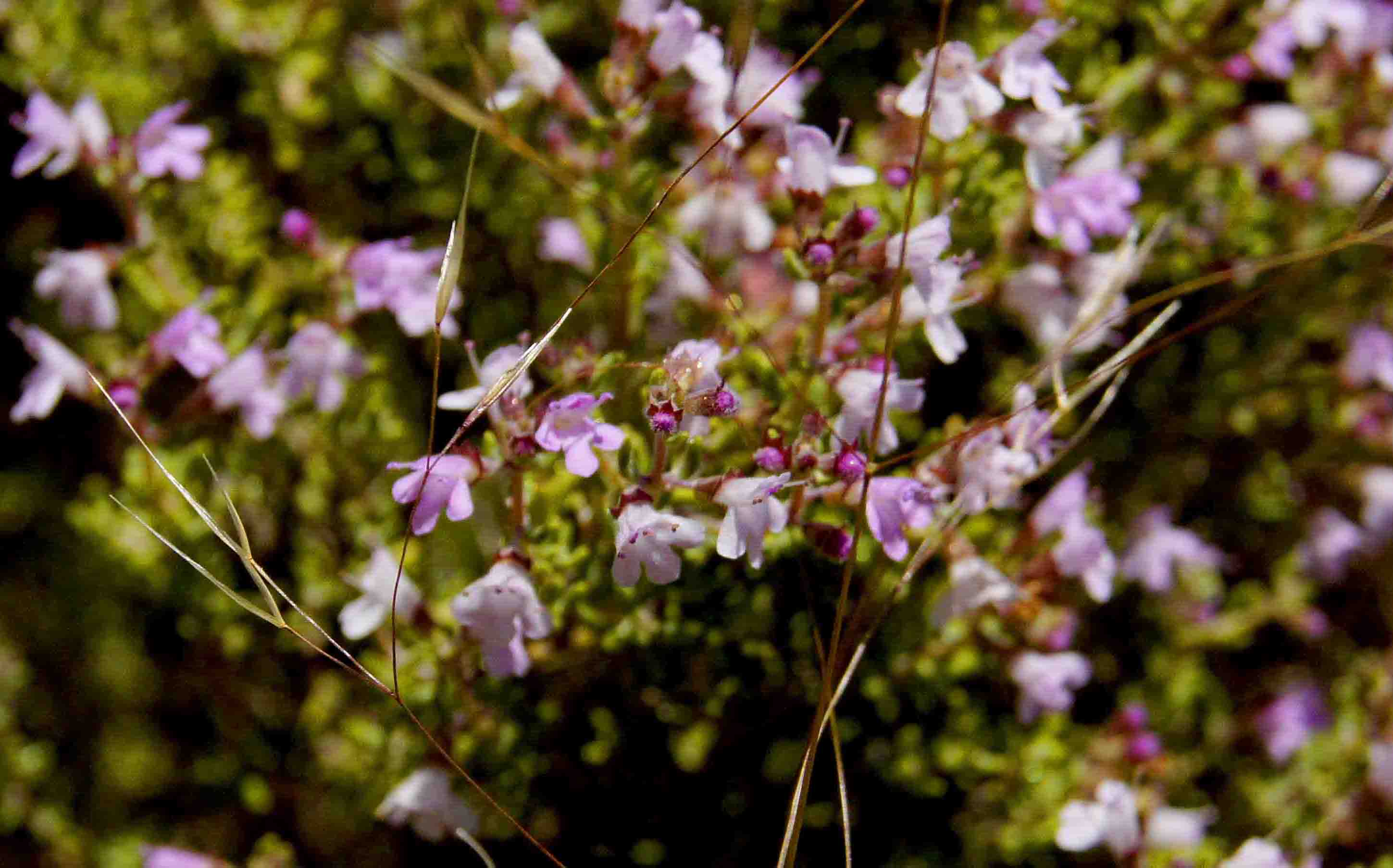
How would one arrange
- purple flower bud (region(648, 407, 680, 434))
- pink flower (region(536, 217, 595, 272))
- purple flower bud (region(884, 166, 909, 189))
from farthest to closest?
1. pink flower (region(536, 217, 595, 272))
2. purple flower bud (region(884, 166, 909, 189))
3. purple flower bud (region(648, 407, 680, 434))

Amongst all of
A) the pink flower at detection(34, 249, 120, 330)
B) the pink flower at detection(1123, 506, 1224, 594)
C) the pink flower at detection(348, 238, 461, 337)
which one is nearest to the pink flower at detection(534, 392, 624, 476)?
the pink flower at detection(348, 238, 461, 337)

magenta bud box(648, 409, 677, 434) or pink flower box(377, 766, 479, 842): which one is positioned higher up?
magenta bud box(648, 409, 677, 434)

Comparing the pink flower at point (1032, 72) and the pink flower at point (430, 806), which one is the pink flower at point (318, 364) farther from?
the pink flower at point (1032, 72)

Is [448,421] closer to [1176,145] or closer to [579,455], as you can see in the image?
[579,455]

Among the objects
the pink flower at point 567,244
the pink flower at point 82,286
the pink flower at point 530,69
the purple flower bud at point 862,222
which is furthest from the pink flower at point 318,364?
the purple flower bud at point 862,222

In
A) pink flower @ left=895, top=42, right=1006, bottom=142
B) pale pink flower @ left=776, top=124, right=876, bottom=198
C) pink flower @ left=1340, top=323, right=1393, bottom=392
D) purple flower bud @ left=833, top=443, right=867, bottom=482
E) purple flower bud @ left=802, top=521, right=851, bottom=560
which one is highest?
pink flower @ left=895, top=42, right=1006, bottom=142

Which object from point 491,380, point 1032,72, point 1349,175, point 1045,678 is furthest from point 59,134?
point 1349,175

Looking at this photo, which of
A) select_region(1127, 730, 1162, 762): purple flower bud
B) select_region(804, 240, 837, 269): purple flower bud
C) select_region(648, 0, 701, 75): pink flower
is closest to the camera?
select_region(804, 240, 837, 269): purple flower bud

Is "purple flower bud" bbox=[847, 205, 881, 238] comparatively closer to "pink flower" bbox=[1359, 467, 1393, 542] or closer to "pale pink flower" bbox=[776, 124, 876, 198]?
"pale pink flower" bbox=[776, 124, 876, 198]
